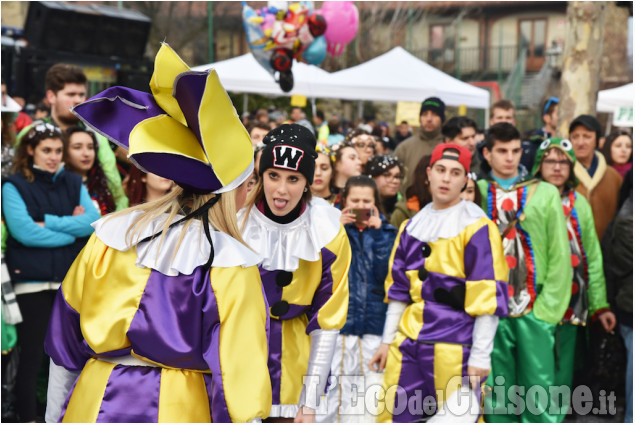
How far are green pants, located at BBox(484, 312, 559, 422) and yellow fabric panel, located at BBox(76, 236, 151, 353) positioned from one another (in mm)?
3362

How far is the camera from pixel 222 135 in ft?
8.05

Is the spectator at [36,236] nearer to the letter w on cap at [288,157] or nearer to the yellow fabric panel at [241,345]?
the letter w on cap at [288,157]

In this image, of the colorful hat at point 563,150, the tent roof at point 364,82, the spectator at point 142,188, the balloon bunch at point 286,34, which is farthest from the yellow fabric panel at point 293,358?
the tent roof at point 364,82

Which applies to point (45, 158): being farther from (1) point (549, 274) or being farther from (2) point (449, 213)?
(1) point (549, 274)

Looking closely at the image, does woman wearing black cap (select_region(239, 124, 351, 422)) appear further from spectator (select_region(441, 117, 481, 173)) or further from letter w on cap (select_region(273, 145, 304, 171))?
spectator (select_region(441, 117, 481, 173))

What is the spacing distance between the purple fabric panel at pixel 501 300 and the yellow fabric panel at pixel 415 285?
438 mm

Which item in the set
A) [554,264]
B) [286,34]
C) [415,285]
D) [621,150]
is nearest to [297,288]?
[415,285]

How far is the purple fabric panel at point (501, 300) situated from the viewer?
14.1 ft

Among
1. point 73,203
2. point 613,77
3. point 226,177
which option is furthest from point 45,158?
point 613,77

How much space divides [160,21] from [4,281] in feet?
65.5

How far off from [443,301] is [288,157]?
53.7 inches

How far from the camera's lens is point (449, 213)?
453 centimetres

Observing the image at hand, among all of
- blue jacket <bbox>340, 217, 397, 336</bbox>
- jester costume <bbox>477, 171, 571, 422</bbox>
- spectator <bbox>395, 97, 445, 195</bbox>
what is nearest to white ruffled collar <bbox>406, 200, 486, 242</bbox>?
blue jacket <bbox>340, 217, 397, 336</bbox>

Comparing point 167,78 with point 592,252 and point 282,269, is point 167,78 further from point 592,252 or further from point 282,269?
point 592,252
